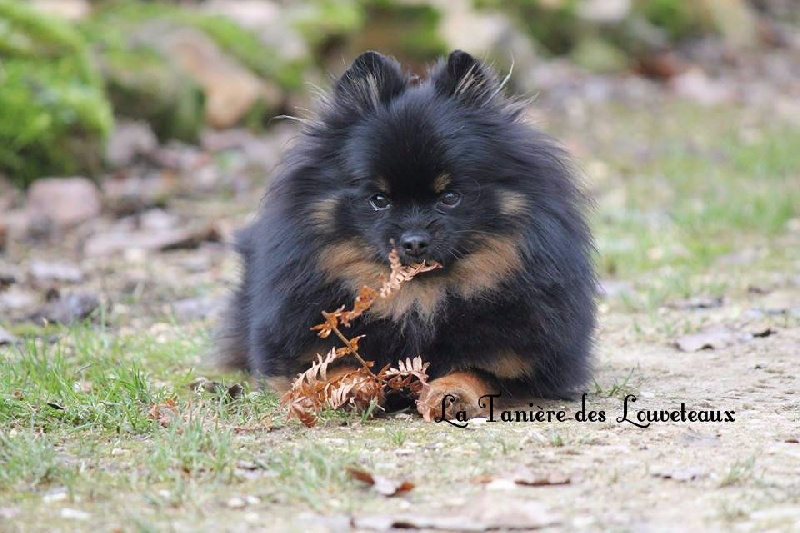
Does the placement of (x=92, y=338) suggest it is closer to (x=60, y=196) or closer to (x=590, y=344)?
(x=590, y=344)

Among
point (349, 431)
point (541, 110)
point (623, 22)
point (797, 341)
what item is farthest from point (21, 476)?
point (623, 22)

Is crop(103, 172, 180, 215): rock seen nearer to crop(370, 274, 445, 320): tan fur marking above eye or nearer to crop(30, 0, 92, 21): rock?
crop(30, 0, 92, 21): rock

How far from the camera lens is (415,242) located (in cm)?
454

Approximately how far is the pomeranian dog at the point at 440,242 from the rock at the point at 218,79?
7.43 m

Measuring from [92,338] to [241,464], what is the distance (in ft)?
7.98

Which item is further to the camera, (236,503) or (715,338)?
(715,338)

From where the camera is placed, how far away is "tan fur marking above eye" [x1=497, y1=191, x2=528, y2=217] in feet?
15.5

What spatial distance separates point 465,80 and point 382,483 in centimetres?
192

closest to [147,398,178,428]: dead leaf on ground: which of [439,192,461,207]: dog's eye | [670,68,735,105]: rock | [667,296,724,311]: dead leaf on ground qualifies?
[439,192,461,207]: dog's eye

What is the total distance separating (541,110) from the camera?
14234 mm

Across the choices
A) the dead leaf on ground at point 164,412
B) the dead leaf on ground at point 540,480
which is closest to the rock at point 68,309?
the dead leaf on ground at point 164,412

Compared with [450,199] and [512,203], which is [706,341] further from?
[450,199]

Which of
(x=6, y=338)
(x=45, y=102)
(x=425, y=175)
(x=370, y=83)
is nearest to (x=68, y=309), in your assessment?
(x=6, y=338)

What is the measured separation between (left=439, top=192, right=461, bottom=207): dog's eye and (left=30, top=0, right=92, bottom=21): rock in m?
8.30
